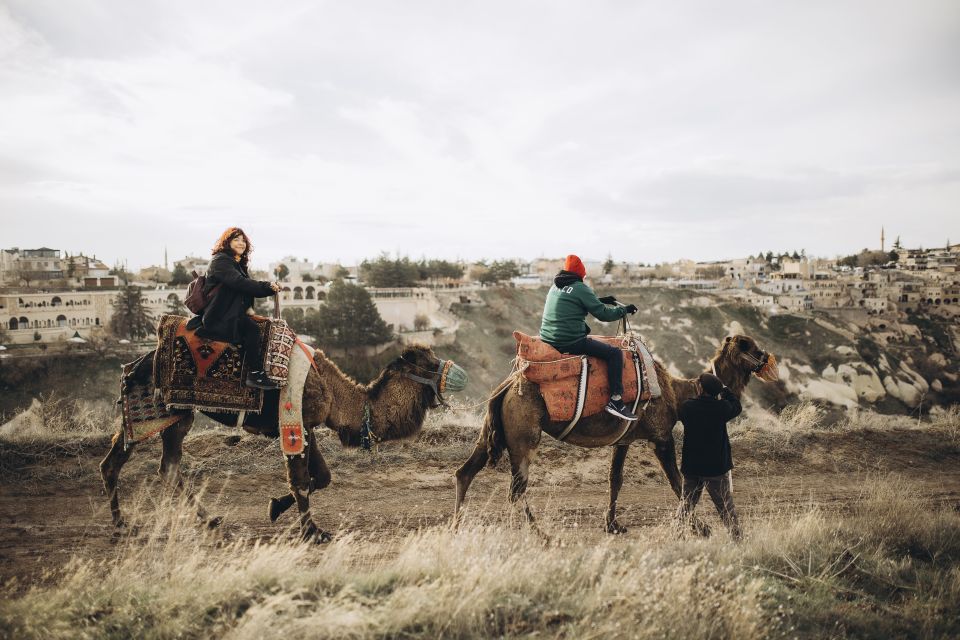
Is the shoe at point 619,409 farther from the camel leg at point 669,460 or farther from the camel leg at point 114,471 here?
the camel leg at point 114,471

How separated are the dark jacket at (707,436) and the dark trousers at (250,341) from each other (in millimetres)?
4531

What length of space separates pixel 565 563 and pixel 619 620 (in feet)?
2.51

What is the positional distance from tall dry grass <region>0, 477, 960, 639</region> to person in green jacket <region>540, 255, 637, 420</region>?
1579 millimetres

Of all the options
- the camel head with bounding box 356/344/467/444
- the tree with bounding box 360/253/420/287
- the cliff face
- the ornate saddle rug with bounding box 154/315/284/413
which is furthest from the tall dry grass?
the tree with bounding box 360/253/420/287

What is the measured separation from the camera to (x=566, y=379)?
237 inches

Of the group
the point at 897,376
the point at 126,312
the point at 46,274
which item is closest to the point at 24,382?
the point at 126,312

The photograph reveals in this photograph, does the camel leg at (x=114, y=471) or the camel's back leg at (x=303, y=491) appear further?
the camel leg at (x=114, y=471)

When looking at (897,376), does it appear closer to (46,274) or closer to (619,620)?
(619,620)

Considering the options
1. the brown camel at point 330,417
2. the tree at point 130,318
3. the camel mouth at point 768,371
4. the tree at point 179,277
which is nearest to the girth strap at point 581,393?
the brown camel at point 330,417

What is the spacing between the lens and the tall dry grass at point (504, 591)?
11.5 feet

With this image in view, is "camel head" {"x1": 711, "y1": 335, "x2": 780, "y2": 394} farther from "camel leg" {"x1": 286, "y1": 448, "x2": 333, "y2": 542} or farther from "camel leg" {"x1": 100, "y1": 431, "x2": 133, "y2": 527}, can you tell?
"camel leg" {"x1": 100, "y1": 431, "x2": 133, "y2": 527}

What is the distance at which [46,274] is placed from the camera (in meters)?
93.0

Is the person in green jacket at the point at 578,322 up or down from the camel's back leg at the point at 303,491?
up

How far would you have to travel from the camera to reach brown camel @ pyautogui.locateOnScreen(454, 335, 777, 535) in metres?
6.03
